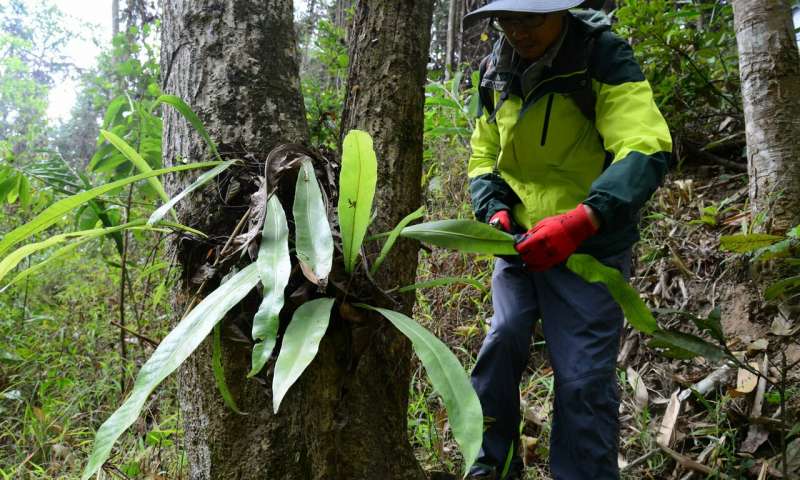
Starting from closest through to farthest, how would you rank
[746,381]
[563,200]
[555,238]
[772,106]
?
[555,238] → [563,200] → [746,381] → [772,106]

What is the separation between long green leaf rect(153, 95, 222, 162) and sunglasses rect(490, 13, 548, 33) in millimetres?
1144

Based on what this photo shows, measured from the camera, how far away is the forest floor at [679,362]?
2170 millimetres

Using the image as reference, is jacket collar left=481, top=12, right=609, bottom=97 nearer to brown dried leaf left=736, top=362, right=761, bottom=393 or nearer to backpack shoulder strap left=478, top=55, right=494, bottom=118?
backpack shoulder strap left=478, top=55, right=494, bottom=118

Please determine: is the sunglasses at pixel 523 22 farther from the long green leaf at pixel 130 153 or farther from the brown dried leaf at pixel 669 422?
the brown dried leaf at pixel 669 422

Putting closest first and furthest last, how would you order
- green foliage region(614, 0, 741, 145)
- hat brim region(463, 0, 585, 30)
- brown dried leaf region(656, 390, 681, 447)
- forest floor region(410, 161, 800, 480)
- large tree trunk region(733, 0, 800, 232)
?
hat brim region(463, 0, 585, 30) < forest floor region(410, 161, 800, 480) < brown dried leaf region(656, 390, 681, 447) < large tree trunk region(733, 0, 800, 232) < green foliage region(614, 0, 741, 145)

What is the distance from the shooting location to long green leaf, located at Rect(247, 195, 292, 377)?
935 mm

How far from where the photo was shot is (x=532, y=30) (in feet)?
6.23

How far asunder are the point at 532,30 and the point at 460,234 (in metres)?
1.07

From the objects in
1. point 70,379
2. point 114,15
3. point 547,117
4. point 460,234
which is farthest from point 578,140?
point 114,15

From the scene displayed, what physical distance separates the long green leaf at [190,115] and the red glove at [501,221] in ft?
3.46

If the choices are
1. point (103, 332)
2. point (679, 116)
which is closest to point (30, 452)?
point (103, 332)

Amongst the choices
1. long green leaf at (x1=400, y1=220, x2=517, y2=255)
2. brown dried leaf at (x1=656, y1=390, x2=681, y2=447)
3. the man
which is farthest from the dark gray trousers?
long green leaf at (x1=400, y1=220, x2=517, y2=255)

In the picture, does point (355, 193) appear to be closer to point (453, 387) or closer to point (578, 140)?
point (453, 387)

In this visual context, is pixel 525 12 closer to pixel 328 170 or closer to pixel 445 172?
pixel 328 170
